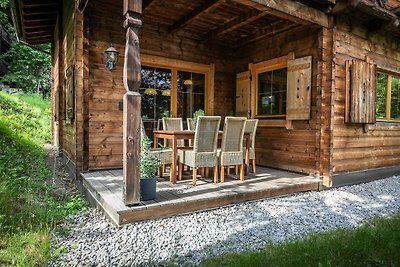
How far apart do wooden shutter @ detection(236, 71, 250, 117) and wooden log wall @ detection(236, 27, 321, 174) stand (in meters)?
0.24

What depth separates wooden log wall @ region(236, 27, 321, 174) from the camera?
4516mm

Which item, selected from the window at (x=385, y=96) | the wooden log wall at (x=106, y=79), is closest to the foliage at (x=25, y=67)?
the wooden log wall at (x=106, y=79)

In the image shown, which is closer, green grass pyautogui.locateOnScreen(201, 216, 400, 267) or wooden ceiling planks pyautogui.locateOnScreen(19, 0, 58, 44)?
green grass pyautogui.locateOnScreen(201, 216, 400, 267)

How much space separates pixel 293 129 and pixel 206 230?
2.98m

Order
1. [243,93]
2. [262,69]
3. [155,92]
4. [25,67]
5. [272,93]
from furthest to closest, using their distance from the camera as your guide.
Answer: [25,67]
[243,93]
[262,69]
[272,93]
[155,92]

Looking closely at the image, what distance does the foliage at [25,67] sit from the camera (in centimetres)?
1304

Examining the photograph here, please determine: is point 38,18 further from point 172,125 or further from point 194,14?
point 172,125

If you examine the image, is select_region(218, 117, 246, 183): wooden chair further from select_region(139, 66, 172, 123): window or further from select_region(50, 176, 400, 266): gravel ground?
select_region(139, 66, 172, 123): window

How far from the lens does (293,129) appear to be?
4918 mm

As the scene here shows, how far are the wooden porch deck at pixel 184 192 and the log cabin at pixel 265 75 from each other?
55 cm

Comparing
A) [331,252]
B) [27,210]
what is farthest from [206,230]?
[27,210]

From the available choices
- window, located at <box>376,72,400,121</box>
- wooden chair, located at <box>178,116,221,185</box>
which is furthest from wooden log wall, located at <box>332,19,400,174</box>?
wooden chair, located at <box>178,116,221,185</box>

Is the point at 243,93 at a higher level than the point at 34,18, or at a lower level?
lower

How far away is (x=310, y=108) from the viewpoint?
457 cm
